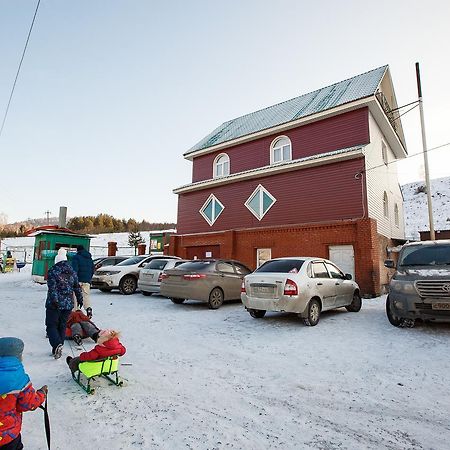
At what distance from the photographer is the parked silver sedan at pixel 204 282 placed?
34.1ft

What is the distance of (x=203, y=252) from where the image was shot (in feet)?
67.2

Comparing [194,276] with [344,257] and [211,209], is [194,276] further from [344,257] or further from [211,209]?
[211,209]

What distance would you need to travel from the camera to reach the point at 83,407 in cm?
363

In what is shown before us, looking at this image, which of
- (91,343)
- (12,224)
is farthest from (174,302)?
(12,224)

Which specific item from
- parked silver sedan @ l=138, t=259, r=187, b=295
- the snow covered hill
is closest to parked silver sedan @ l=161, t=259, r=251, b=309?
parked silver sedan @ l=138, t=259, r=187, b=295

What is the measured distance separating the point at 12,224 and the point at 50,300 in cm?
12954

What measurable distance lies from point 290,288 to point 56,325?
4.83 metres

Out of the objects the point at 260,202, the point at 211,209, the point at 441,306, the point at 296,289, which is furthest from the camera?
the point at 211,209

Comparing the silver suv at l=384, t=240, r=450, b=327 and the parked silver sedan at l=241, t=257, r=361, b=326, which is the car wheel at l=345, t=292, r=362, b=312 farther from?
the silver suv at l=384, t=240, r=450, b=327

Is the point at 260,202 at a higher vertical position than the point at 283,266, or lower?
higher

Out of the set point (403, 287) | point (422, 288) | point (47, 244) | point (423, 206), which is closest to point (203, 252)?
point (47, 244)

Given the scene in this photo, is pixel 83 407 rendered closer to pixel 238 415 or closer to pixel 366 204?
pixel 238 415

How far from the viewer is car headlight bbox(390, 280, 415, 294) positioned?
7.25 m

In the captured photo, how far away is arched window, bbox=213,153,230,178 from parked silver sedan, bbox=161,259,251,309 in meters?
10.5
